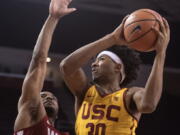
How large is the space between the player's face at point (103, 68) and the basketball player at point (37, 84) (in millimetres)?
384

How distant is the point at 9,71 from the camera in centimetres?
883

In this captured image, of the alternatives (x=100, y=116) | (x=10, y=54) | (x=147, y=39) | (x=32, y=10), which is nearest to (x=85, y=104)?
(x=100, y=116)

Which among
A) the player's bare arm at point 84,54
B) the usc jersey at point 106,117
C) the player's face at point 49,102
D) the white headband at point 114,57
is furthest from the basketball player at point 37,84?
the white headband at point 114,57

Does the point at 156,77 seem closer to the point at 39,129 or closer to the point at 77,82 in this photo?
the point at 77,82

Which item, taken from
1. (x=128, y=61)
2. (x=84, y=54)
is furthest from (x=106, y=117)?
(x=128, y=61)

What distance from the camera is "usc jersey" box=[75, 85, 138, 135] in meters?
2.60

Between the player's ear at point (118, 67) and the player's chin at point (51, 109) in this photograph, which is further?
the player's chin at point (51, 109)

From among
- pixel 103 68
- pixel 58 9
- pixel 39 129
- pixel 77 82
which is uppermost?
pixel 58 9

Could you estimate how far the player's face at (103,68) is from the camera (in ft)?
9.24

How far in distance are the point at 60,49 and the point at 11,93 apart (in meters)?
1.52

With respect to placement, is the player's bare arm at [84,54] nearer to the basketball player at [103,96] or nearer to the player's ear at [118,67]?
the basketball player at [103,96]

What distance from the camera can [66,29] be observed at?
8.19 metres

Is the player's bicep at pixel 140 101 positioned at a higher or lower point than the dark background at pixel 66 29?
lower

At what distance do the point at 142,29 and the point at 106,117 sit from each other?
63 cm
